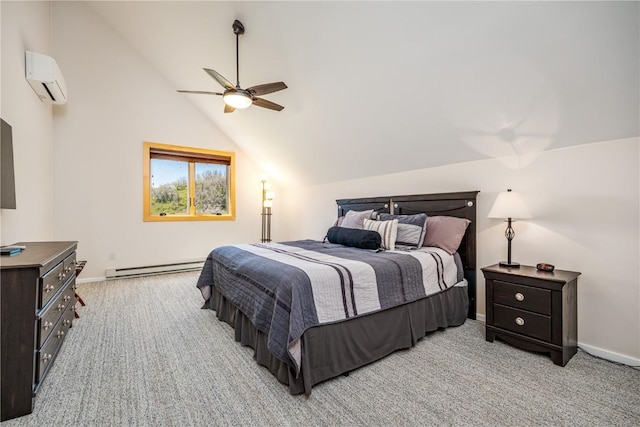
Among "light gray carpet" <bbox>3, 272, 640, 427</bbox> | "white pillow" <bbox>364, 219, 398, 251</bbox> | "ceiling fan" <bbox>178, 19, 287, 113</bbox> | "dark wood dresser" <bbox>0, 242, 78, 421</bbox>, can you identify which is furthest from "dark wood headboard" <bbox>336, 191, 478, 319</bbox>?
"dark wood dresser" <bbox>0, 242, 78, 421</bbox>

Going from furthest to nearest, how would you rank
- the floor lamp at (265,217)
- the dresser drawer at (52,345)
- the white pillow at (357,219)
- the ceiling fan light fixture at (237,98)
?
the floor lamp at (265,217), the white pillow at (357,219), the ceiling fan light fixture at (237,98), the dresser drawer at (52,345)

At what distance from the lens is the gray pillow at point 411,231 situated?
9.75 feet

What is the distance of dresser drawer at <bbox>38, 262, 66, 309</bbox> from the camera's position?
1.72 metres

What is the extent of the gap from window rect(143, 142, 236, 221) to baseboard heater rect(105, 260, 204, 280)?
0.78 meters

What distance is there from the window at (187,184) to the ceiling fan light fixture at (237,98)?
2645 mm

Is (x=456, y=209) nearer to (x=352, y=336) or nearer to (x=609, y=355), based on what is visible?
(x=609, y=355)

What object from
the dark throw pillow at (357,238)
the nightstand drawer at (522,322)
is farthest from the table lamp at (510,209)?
the dark throw pillow at (357,238)

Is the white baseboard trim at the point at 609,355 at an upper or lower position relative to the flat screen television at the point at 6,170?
lower

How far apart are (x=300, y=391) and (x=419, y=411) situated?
679 mm

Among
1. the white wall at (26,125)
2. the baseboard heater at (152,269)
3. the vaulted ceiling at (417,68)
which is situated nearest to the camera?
the vaulted ceiling at (417,68)

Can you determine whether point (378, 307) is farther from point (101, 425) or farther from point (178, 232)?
point (178, 232)

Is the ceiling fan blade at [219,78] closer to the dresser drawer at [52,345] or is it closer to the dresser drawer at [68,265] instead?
the dresser drawer at [68,265]

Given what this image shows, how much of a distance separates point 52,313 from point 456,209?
11.6ft

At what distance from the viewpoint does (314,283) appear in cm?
188
